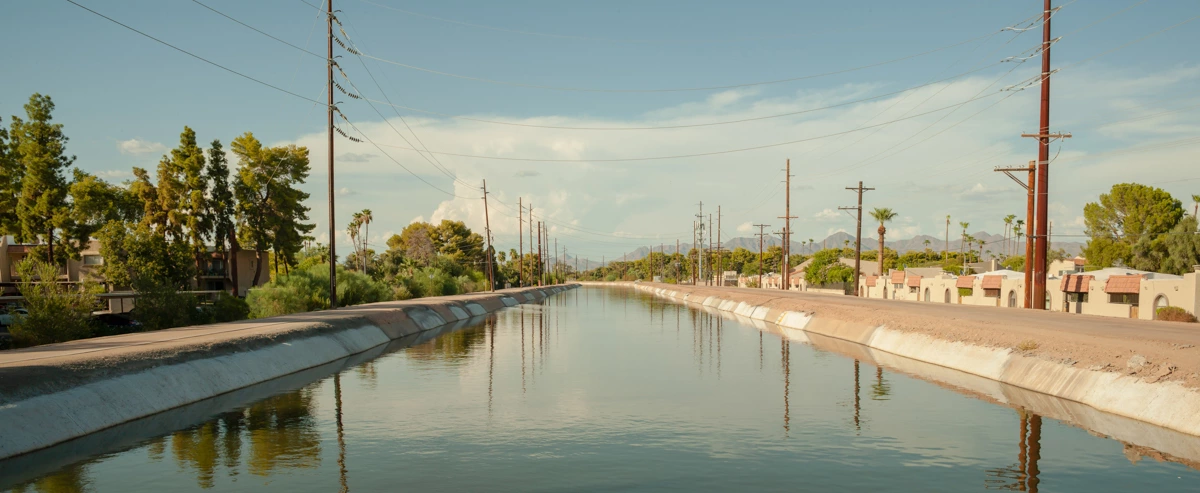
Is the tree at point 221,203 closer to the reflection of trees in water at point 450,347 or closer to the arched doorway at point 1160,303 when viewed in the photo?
the reflection of trees in water at point 450,347

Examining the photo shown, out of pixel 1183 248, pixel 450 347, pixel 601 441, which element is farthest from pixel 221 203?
pixel 1183 248

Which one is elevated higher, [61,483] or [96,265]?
[96,265]

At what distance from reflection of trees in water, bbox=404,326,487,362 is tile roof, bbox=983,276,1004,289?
40.0 metres

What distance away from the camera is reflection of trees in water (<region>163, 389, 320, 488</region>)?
13.8m

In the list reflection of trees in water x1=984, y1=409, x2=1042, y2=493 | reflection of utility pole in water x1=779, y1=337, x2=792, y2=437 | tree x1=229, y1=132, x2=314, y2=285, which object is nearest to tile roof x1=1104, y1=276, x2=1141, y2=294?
reflection of utility pole in water x1=779, y1=337, x2=792, y2=437

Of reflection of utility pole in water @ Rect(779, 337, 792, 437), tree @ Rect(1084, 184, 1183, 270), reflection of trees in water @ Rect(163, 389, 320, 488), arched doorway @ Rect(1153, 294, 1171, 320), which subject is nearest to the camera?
reflection of trees in water @ Rect(163, 389, 320, 488)

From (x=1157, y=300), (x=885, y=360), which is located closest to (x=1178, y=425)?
(x=885, y=360)

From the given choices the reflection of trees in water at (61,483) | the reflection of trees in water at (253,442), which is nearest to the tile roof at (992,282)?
the reflection of trees in water at (253,442)

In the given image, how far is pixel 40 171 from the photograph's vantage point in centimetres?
4916

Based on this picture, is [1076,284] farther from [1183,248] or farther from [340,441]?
[340,441]

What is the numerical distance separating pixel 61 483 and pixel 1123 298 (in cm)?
5009

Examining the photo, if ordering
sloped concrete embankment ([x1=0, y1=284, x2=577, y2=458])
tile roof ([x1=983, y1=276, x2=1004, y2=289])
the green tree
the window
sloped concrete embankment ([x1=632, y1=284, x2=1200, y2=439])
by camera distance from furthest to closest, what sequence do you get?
the green tree
tile roof ([x1=983, y1=276, x2=1004, y2=289])
the window
sloped concrete embankment ([x1=632, y1=284, x2=1200, y2=439])
sloped concrete embankment ([x1=0, y1=284, x2=577, y2=458])

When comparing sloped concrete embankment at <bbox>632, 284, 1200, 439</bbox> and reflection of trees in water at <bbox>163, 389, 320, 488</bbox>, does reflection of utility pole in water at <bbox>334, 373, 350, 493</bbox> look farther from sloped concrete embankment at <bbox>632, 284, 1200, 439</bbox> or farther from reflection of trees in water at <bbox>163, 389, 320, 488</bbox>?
sloped concrete embankment at <bbox>632, 284, 1200, 439</bbox>

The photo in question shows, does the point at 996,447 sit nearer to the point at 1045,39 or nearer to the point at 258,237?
the point at 1045,39
